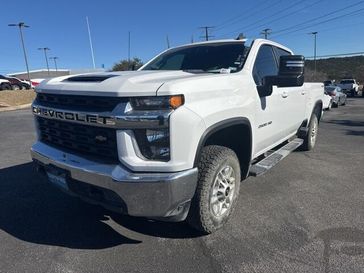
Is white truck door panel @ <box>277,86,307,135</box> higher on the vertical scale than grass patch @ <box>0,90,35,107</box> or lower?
higher

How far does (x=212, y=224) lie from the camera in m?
3.30

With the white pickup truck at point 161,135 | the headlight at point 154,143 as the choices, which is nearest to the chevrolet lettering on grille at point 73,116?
the white pickup truck at point 161,135

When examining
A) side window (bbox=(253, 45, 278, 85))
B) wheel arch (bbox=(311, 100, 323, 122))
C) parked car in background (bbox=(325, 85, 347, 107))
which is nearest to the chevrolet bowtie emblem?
side window (bbox=(253, 45, 278, 85))

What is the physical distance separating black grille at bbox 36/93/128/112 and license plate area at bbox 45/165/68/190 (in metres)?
0.58

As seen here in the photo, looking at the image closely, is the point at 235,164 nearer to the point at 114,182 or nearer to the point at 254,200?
the point at 254,200

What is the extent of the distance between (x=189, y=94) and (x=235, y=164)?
3.57ft

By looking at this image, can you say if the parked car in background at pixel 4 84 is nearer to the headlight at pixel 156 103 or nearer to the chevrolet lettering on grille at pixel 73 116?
the chevrolet lettering on grille at pixel 73 116

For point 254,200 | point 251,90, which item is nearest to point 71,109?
point 251,90

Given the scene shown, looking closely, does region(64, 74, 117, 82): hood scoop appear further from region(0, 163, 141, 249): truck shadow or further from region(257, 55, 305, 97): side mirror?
region(257, 55, 305, 97): side mirror

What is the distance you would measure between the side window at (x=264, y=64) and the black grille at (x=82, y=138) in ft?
6.45

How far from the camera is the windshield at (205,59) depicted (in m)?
4.07

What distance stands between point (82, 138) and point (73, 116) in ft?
0.68

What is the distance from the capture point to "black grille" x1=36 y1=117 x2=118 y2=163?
281 centimetres

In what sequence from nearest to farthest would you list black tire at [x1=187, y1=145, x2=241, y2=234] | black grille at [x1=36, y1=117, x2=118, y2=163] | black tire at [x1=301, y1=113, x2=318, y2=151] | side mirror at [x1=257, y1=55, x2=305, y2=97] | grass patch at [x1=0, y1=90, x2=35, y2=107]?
black grille at [x1=36, y1=117, x2=118, y2=163]
black tire at [x1=187, y1=145, x2=241, y2=234]
side mirror at [x1=257, y1=55, x2=305, y2=97]
black tire at [x1=301, y1=113, x2=318, y2=151]
grass patch at [x1=0, y1=90, x2=35, y2=107]
